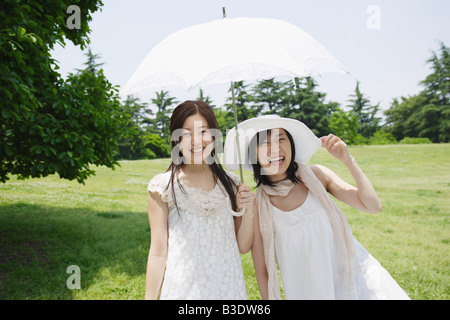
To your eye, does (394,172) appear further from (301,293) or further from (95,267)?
(301,293)

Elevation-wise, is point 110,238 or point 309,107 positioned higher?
point 309,107

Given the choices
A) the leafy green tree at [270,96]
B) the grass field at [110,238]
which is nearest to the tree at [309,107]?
the leafy green tree at [270,96]

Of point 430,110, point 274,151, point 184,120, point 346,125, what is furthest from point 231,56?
point 430,110

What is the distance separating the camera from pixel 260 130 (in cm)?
242

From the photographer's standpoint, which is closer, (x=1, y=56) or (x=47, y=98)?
(x=1, y=56)

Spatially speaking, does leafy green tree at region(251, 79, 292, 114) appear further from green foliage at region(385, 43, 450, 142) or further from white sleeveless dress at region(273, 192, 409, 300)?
white sleeveless dress at region(273, 192, 409, 300)

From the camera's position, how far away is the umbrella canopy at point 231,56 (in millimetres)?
1953

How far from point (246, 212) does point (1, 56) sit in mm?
4200

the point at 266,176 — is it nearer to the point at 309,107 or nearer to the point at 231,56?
the point at 231,56

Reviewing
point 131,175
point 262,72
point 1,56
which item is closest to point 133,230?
point 1,56

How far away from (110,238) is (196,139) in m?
6.78

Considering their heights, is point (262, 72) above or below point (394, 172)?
above

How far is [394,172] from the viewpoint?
21.1 m

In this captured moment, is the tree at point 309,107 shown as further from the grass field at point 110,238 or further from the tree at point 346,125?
the grass field at point 110,238
